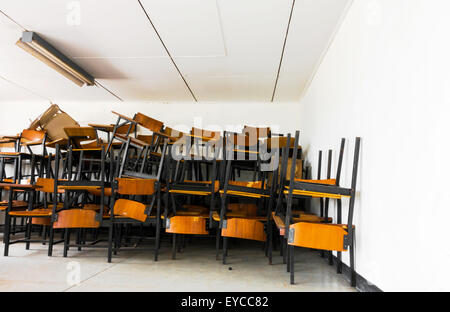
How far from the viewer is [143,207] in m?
3.44

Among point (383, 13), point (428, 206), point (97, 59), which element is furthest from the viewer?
point (97, 59)

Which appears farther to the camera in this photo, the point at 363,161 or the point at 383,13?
the point at 363,161

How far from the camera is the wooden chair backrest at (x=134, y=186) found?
3371 millimetres

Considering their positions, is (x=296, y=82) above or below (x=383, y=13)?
above

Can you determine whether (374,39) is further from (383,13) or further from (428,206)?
(428,206)

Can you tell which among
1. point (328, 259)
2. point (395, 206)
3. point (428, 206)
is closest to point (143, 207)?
point (328, 259)

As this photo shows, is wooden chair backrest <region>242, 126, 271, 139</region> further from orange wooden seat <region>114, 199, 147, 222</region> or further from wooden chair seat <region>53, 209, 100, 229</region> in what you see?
wooden chair seat <region>53, 209, 100, 229</region>

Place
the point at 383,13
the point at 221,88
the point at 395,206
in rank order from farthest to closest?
the point at 221,88 < the point at 383,13 < the point at 395,206

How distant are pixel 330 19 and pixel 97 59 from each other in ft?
10.4

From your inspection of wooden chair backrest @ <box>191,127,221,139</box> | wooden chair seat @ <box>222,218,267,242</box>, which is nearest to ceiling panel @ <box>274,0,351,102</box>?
wooden chair backrest @ <box>191,127,221,139</box>

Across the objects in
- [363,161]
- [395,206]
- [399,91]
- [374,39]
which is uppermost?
[374,39]

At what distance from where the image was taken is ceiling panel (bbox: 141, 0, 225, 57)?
10.6 ft

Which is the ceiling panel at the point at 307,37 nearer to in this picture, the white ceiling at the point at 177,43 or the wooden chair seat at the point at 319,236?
the white ceiling at the point at 177,43

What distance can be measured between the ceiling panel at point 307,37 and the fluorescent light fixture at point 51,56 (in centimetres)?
300
